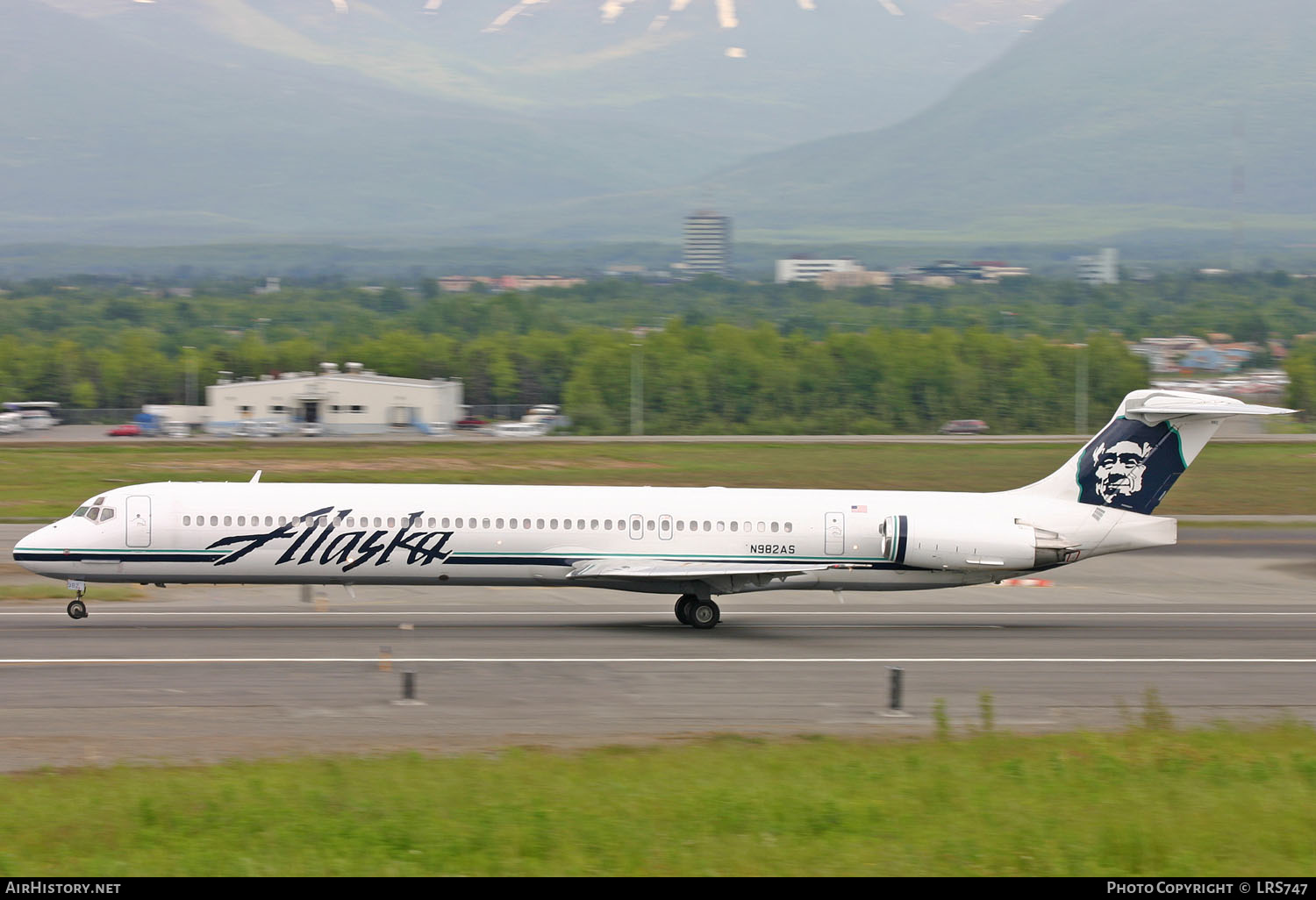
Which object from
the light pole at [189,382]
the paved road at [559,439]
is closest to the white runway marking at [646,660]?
the paved road at [559,439]

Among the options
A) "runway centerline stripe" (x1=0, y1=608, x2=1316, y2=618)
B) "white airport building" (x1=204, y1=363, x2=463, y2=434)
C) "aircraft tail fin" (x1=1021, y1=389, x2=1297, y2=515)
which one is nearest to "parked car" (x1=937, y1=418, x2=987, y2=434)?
"white airport building" (x1=204, y1=363, x2=463, y2=434)

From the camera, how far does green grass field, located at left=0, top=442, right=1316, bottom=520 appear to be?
59906 millimetres

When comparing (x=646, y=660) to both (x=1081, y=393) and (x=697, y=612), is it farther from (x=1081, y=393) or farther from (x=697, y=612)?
(x=1081, y=393)

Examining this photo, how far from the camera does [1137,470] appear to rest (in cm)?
3111

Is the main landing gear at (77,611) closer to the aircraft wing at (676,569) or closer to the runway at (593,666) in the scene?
the runway at (593,666)

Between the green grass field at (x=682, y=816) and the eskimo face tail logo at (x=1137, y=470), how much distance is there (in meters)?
13.7

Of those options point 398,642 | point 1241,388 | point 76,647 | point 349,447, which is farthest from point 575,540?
point 1241,388

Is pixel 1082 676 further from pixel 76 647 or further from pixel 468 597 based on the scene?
pixel 76 647

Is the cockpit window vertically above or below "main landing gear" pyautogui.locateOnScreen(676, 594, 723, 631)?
above

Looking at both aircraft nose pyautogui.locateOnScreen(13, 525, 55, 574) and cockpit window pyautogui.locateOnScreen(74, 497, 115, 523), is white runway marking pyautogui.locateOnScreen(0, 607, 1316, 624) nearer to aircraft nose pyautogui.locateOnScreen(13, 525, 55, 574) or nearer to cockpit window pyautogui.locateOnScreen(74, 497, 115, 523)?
aircraft nose pyautogui.locateOnScreen(13, 525, 55, 574)

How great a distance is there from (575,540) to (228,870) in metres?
17.8

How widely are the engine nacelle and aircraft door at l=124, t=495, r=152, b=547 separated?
15.4 meters

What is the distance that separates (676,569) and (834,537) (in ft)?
11.6

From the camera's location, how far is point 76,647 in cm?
2577
